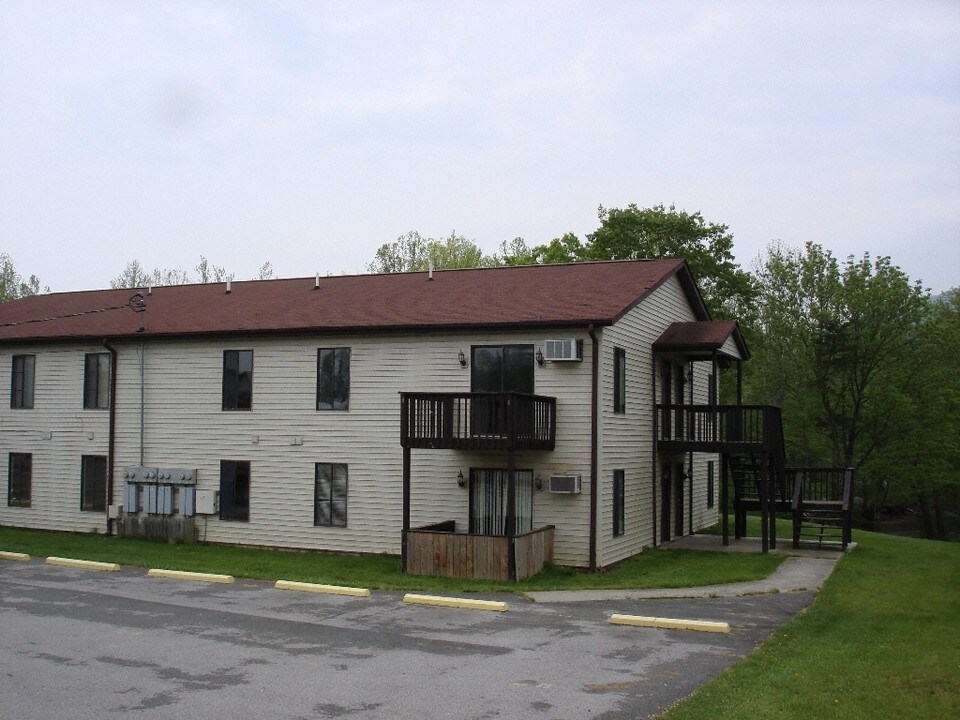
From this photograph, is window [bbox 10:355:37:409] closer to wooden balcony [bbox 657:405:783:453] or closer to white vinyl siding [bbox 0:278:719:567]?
white vinyl siding [bbox 0:278:719:567]

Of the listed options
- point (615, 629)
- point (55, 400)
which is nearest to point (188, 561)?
point (55, 400)

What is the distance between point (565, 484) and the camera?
1955 cm

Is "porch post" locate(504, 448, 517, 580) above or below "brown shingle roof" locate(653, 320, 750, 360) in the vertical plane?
below

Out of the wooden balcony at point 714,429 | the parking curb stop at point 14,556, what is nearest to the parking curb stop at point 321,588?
the parking curb stop at point 14,556

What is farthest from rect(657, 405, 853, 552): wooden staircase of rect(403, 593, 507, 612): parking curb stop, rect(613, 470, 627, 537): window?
rect(403, 593, 507, 612): parking curb stop

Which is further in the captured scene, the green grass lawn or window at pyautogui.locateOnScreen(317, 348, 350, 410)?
window at pyautogui.locateOnScreen(317, 348, 350, 410)

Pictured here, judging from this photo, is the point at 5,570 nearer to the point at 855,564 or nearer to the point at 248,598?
the point at 248,598

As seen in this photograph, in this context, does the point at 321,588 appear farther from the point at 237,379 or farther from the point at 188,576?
the point at 237,379

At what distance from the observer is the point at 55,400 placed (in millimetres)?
25609

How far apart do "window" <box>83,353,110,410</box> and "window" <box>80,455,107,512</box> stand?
4.60 feet

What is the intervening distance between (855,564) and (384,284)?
1333cm

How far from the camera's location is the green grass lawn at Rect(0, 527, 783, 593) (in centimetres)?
1770

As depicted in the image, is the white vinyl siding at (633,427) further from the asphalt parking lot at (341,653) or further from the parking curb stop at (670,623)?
the parking curb stop at (670,623)

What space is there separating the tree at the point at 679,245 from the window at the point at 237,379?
2214 centimetres
